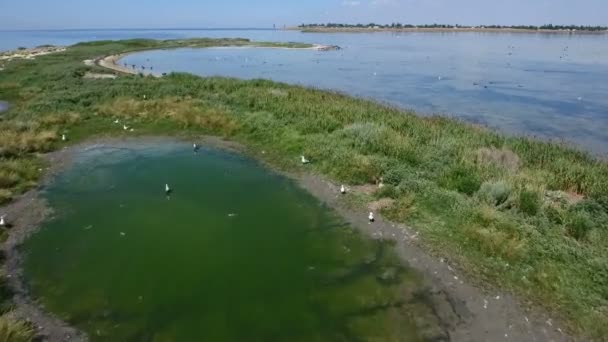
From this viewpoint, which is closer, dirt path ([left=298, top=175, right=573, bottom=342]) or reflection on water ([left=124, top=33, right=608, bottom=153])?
dirt path ([left=298, top=175, right=573, bottom=342])

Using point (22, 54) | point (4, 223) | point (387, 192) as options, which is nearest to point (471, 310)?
point (387, 192)

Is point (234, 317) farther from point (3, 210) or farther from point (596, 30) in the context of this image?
point (596, 30)

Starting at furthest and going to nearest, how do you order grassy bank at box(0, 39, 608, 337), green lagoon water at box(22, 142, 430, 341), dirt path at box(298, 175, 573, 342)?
grassy bank at box(0, 39, 608, 337)
green lagoon water at box(22, 142, 430, 341)
dirt path at box(298, 175, 573, 342)

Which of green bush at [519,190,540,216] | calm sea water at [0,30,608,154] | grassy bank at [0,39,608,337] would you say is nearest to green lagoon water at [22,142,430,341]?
grassy bank at [0,39,608,337]

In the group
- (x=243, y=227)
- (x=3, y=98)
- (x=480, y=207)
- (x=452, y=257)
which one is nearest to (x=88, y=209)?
(x=243, y=227)

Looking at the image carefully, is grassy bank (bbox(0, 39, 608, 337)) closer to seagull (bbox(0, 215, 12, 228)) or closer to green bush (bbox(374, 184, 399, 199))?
green bush (bbox(374, 184, 399, 199))

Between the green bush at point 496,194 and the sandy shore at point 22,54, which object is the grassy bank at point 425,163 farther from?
the sandy shore at point 22,54
